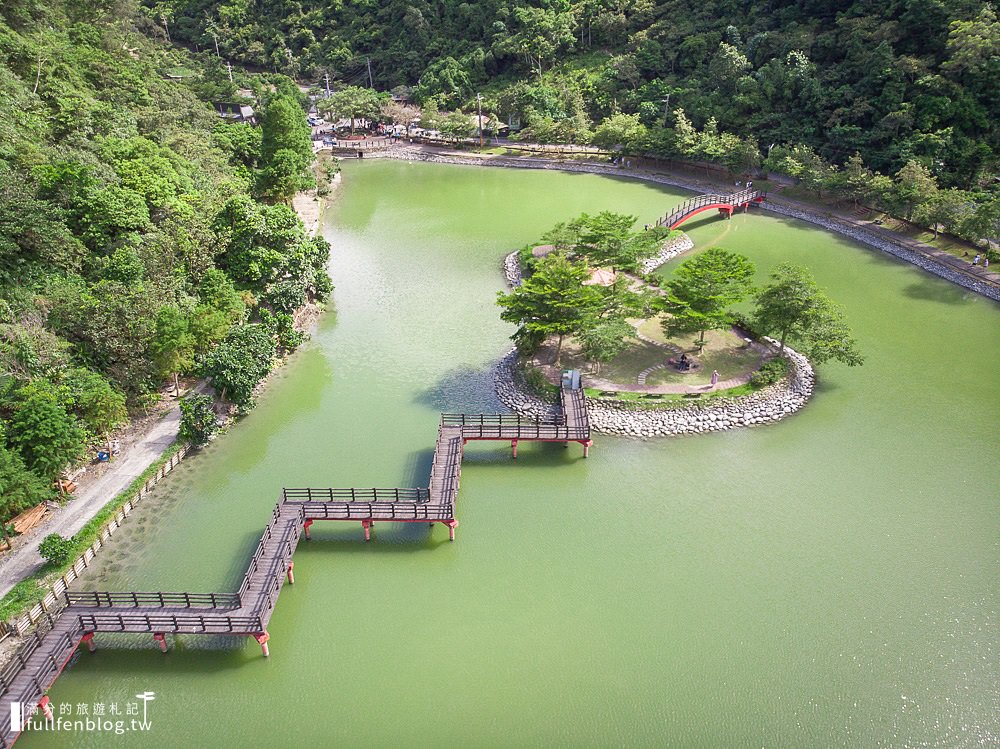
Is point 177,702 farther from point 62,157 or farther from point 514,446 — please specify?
point 62,157

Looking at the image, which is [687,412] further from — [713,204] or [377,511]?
[713,204]

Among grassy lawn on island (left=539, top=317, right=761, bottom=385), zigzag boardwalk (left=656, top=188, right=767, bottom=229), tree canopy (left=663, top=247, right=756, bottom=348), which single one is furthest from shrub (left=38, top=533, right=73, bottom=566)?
zigzag boardwalk (left=656, top=188, right=767, bottom=229)

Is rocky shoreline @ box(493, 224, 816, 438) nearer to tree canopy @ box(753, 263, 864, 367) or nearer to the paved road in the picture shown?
tree canopy @ box(753, 263, 864, 367)

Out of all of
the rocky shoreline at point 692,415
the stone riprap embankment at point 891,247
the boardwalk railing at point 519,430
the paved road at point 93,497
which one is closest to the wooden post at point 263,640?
the paved road at point 93,497

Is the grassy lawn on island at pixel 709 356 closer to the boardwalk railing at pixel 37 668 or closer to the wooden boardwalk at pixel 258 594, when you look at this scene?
the wooden boardwalk at pixel 258 594

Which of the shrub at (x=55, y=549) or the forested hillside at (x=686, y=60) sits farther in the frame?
the forested hillside at (x=686, y=60)

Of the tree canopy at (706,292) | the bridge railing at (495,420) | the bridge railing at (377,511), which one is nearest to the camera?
the bridge railing at (377,511)
